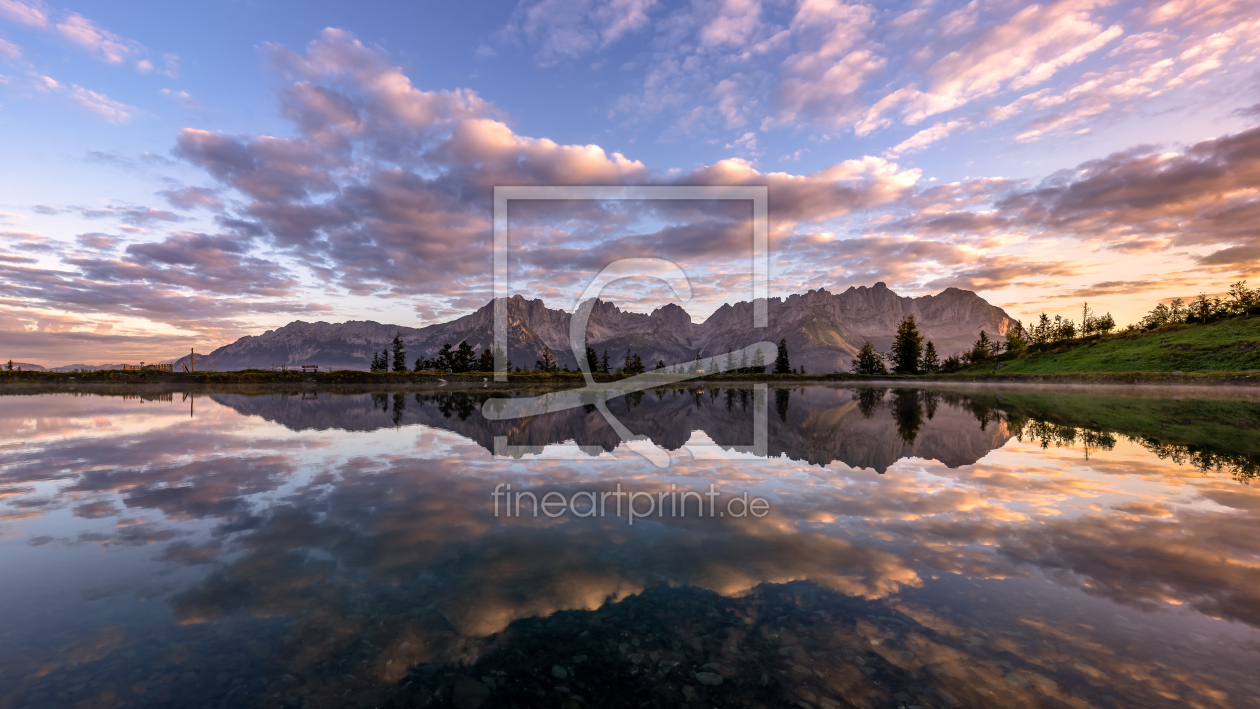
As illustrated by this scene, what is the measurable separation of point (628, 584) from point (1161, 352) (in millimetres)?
151063

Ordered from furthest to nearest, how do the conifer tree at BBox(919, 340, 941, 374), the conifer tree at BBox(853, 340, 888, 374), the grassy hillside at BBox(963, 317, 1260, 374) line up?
the conifer tree at BBox(853, 340, 888, 374), the conifer tree at BBox(919, 340, 941, 374), the grassy hillside at BBox(963, 317, 1260, 374)

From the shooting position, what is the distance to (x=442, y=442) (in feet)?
82.2

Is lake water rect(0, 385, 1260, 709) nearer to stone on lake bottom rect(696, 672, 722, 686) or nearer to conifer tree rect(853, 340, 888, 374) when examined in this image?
stone on lake bottom rect(696, 672, 722, 686)

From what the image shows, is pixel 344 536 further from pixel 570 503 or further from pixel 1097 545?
pixel 1097 545

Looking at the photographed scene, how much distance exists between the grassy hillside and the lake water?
112606mm

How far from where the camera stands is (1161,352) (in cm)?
10419

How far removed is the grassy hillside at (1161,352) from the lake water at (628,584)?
369 ft

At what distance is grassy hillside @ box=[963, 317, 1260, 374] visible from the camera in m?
89.9

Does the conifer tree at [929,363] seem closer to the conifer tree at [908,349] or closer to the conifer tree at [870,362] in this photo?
the conifer tree at [908,349]

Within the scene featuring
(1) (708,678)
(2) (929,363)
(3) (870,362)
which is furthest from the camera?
(3) (870,362)

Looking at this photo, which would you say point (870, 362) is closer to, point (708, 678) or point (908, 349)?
point (908, 349)

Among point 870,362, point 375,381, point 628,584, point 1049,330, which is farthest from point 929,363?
point 628,584

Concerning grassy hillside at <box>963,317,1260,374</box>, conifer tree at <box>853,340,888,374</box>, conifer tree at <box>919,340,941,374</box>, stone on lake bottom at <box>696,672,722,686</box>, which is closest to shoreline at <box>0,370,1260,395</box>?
grassy hillside at <box>963,317,1260,374</box>

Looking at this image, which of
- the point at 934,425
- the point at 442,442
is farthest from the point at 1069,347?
the point at 442,442
